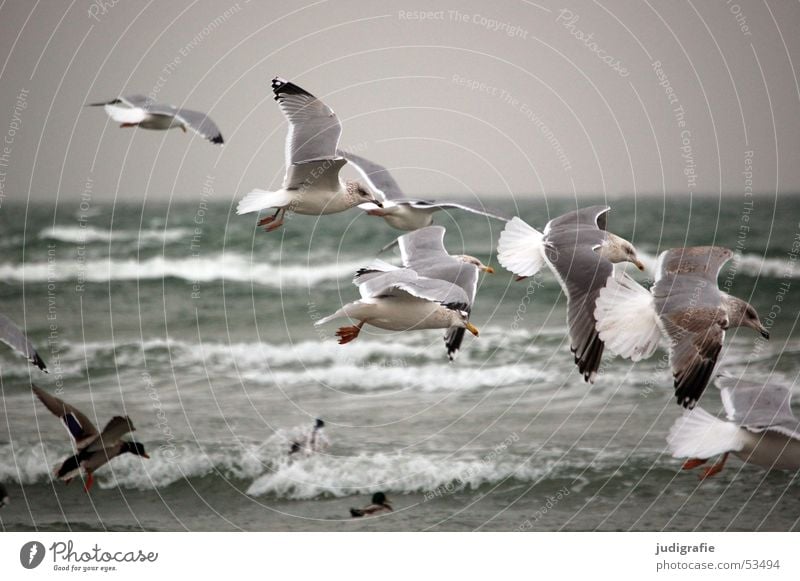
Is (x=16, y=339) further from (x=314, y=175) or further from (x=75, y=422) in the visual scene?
(x=314, y=175)

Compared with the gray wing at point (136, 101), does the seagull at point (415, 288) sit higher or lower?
lower

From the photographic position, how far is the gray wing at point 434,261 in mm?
3430

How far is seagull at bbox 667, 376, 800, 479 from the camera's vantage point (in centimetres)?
362

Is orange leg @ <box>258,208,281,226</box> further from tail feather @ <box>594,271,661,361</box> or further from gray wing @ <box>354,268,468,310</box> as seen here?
tail feather @ <box>594,271,661,361</box>

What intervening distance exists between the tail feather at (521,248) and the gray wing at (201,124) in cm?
119

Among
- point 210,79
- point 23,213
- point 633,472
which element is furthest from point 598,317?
point 23,213

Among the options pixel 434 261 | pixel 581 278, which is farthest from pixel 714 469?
pixel 434 261

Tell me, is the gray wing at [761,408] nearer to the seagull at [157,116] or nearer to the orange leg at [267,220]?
the orange leg at [267,220]

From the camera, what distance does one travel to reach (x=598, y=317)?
3348 millimetres

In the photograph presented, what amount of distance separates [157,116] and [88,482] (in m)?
1.36

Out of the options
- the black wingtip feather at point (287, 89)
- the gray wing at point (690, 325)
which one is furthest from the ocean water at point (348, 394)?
the black wingtip feather at point (287, 89)

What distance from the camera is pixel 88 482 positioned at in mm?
3947

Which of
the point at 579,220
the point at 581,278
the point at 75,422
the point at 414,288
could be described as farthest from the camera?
the point at 75,422

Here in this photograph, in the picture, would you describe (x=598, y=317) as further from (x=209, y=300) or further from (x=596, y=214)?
(x=209, y=300)
